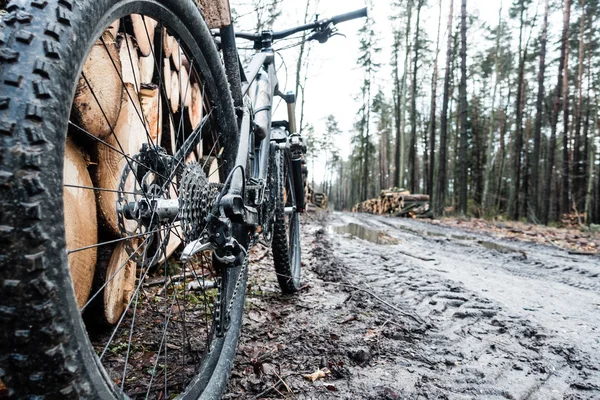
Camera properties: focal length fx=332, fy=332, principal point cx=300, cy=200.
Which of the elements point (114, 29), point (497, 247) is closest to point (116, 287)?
point (114, 29)

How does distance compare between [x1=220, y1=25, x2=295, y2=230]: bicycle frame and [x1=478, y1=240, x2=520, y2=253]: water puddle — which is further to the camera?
[x1=478, y1=240, x2=520, y2=253]: water puddle

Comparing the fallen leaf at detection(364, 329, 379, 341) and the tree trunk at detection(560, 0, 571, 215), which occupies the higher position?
the tree trunk at detection(560, 0, 571, 215)

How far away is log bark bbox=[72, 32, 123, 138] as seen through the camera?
51.3 inches

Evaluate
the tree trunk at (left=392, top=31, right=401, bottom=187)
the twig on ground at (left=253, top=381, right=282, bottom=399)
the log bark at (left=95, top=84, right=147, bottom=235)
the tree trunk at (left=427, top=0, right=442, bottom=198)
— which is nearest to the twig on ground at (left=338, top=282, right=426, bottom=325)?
the twig on ground at (left=253, top=381, right=282, bottom=399)

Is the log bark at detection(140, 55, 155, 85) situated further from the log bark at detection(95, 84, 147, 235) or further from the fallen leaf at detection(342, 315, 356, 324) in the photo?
the fallen leaf at detection(342, 315, 356, 324)

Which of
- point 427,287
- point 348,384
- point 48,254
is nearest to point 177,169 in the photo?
point 48,254

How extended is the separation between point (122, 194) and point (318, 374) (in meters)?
1.17

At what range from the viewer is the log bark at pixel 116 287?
1.55m

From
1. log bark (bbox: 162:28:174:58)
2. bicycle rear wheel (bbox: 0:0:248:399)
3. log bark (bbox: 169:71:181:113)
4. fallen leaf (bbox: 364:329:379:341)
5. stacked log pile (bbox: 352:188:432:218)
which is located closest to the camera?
bicycle rear wheel (bbox: 0:0:248:399)

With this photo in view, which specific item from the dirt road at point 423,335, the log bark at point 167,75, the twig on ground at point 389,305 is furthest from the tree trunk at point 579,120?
the log bark at point 167,75

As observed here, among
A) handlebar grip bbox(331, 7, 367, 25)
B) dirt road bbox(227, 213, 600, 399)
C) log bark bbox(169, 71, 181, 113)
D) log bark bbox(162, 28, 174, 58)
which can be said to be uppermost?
handlebar grip bbox(331, 7, 367, 25)

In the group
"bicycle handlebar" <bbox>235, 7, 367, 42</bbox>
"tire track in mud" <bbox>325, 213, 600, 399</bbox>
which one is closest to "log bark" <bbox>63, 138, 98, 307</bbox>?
"bicycle handlebar" <bbox>235, 7, 367, 42</bbox>

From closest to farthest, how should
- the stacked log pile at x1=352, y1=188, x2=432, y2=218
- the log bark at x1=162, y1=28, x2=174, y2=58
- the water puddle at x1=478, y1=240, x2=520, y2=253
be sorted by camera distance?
the log bark at x1=162, y1=28, x2=174, y2=58
the water puddle at x1=478, y1=240, x2=520, y2=253
the stacked log pile at x1=352, y1=188, x2=432, y2=218

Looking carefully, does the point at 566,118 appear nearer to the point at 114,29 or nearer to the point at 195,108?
the point at 195,108
